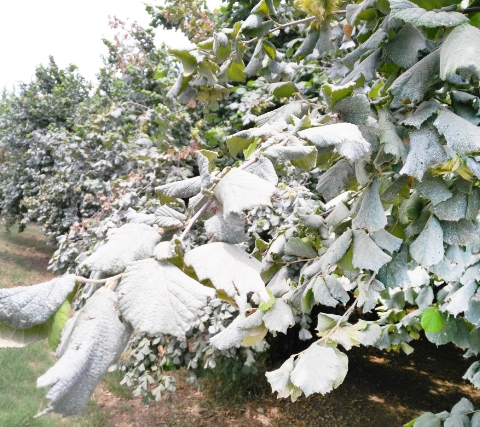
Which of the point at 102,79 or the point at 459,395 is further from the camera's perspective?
the point at 102,79

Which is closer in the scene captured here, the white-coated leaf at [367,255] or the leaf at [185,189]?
the leaf at [185,189]

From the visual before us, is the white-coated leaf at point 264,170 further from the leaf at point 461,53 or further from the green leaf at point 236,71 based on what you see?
the green leaf at point 236,71

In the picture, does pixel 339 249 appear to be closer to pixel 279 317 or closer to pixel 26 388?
pixel 279 317

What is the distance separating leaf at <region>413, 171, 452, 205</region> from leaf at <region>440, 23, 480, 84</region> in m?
0.27

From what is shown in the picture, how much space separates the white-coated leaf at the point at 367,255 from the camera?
37.1 inches

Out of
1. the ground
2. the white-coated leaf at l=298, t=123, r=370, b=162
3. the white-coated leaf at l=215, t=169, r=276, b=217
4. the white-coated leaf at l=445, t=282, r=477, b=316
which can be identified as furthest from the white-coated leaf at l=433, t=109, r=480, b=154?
the ground

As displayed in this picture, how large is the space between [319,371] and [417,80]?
0.63 meters

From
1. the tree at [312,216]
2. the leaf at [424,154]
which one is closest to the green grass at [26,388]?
the tree at [312,216]

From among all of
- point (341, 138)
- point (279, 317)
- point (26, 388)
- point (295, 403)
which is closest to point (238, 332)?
point (279, 317)

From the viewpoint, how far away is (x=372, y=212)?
95 centimetres

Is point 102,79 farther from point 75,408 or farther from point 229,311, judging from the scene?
point 75,408

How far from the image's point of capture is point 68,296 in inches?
20.5

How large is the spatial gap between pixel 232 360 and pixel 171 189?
304cm

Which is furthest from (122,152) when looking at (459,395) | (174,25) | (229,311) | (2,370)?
(459,395)
